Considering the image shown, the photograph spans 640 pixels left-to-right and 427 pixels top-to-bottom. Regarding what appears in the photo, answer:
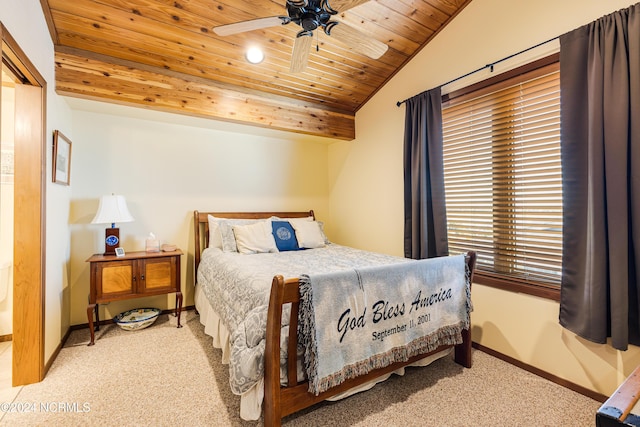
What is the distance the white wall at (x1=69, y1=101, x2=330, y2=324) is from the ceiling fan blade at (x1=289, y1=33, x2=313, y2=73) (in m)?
1.53

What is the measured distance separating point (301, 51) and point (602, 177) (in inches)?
80.3

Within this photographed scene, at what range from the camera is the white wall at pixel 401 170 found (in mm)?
1934

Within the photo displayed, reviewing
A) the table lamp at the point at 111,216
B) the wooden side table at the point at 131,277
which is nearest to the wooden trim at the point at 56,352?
the wooden side table at the point at 131,277

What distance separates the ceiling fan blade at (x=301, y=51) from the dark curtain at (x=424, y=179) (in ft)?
4.36

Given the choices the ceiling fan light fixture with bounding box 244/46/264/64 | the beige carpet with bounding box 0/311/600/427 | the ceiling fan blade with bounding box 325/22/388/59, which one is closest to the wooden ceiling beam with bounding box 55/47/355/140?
the ceiling fan light fixture with bounding box 244/46/264/64

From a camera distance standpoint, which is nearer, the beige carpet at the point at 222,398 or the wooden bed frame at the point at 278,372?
the wooden bed frame at the point at 278,372

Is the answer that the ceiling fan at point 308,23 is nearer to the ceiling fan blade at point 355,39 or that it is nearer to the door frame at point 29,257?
A: the ceiling fan blade at point 355,39

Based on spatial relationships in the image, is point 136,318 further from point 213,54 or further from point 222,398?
point 213,54

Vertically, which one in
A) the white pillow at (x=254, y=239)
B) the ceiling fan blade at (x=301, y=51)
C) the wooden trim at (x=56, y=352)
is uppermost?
the ceiling fan blade at (x=301, y=51)

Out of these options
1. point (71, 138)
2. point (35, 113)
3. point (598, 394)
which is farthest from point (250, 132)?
point (598, 394)

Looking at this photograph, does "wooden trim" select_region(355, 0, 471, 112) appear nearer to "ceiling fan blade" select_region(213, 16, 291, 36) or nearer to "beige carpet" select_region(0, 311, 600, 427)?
"ceiling fan blade" select_region(213, 16, 291, 36)

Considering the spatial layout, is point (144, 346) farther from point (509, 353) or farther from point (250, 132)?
point (509, 353)

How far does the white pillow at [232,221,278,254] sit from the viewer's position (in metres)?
3.10

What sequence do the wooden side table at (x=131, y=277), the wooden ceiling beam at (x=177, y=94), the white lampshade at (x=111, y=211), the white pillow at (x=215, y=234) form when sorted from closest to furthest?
the wooden ceiling beam at (x=177, y=94)
the wooden side table at (x=131, y=277)
the white lampshade at (x=111, y=211)
the white pillow at (x=215, y=234)
